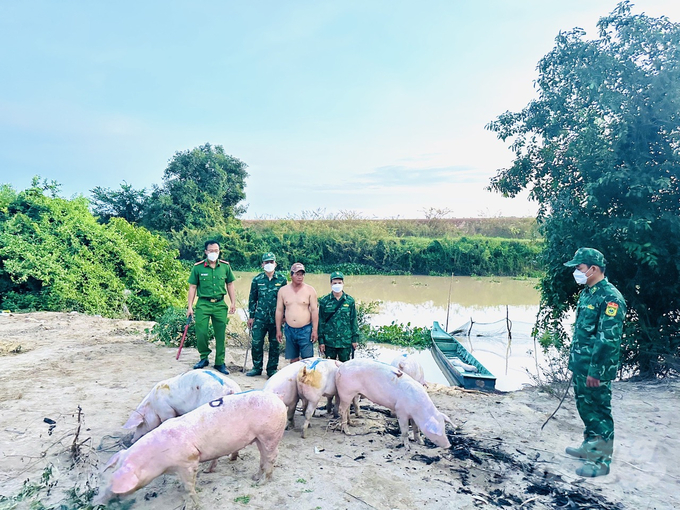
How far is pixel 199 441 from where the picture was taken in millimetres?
3045

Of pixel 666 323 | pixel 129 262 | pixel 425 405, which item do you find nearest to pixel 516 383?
pixel 666 323

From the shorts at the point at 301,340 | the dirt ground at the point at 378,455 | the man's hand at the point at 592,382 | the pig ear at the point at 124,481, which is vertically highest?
the man's hand at the point at 592,382

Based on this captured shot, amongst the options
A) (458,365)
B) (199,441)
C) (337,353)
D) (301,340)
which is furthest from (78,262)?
(199,441)

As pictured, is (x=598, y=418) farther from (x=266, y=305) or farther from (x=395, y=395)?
(x=266, y=305)

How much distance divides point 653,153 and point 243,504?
7544 mm

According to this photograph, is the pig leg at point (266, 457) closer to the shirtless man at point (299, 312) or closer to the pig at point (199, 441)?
the pig at point (199, 441)

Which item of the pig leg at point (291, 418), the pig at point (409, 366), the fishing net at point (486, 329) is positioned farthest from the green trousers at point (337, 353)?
the fishing net at point (486, 329)

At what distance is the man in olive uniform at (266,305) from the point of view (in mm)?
6000

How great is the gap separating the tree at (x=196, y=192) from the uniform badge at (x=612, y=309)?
27.1 meters

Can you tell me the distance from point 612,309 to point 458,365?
17.3 feet

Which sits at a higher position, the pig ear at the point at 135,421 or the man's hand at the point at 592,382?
the man's hand at the point at 592,382

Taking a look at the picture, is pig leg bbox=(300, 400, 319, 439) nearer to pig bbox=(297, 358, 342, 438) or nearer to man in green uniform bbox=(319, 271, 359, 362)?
pig bbox=(297, 358, 342, 438)

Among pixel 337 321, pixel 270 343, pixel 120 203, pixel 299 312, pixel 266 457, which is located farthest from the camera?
pixel 120 203

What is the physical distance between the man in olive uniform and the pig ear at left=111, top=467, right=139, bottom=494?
3.29 m
